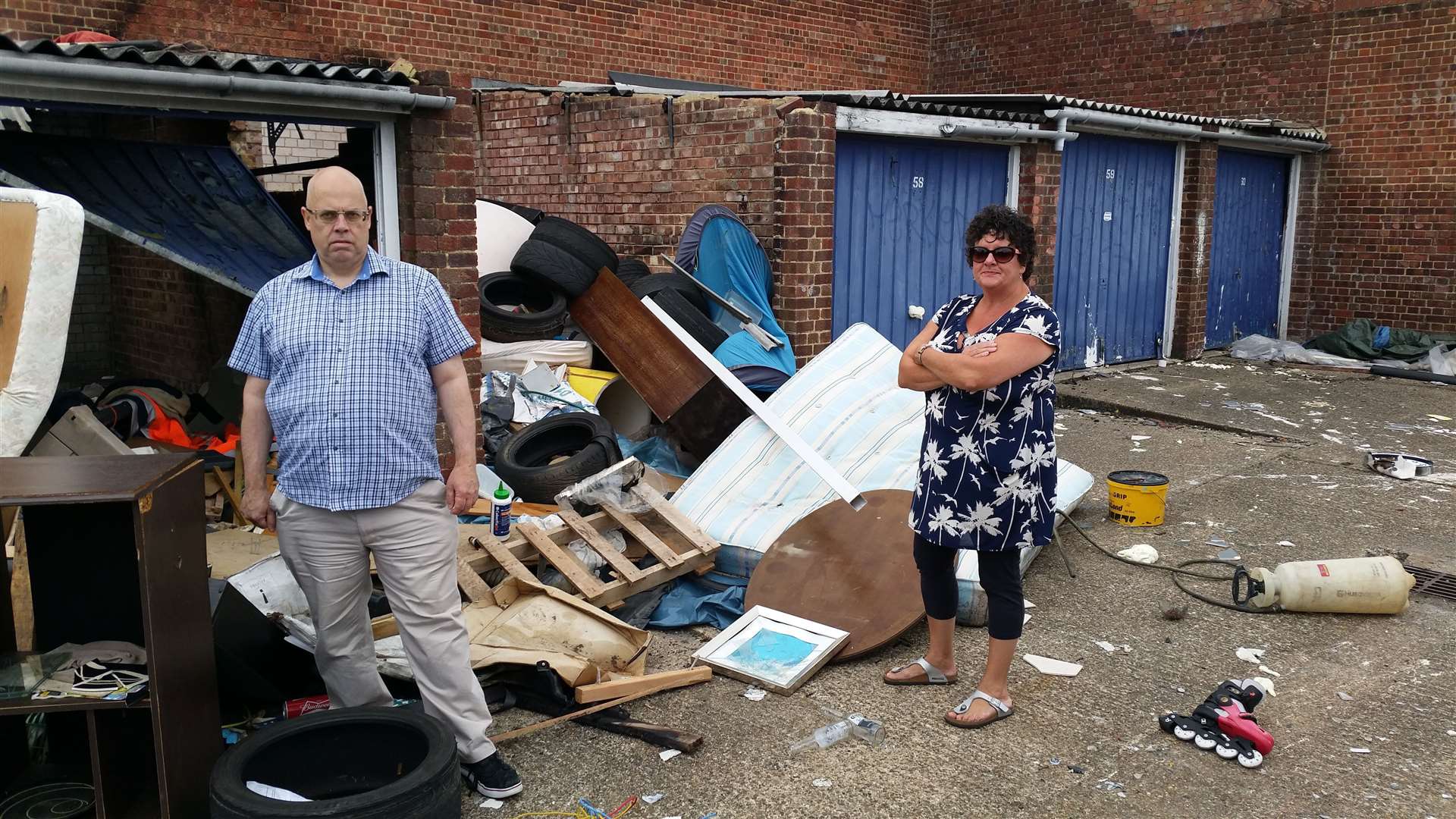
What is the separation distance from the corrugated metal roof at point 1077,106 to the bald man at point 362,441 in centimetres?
667

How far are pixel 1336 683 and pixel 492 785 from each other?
3248 millimetres

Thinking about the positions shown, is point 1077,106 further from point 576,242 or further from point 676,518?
point 676,518

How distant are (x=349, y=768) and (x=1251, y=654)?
357 cm

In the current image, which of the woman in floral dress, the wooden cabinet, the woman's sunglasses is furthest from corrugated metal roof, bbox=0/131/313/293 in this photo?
the woman's sunglasses

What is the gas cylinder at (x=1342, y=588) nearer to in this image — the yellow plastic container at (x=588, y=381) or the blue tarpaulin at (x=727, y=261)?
the blue tarpaulin at (x=727, y=261)

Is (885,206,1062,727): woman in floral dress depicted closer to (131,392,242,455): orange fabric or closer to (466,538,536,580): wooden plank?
(466,538,536,580): wooden plank

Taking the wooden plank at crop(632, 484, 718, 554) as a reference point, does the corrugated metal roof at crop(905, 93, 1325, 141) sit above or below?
above

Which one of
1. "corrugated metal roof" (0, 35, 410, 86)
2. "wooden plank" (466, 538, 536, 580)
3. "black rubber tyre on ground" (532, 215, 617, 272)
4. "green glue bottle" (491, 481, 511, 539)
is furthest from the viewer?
"black rubber tyre on ground" (532, 215, 617, 272)

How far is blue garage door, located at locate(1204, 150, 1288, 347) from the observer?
42.9 feet

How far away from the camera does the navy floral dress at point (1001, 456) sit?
362 centimetres

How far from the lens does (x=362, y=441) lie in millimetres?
3131

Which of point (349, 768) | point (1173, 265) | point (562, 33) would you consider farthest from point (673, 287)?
point (1173, 265)

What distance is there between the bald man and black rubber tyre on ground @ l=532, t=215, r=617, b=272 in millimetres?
4565

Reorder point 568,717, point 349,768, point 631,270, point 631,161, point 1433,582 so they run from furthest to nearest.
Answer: point 631,161, point 631,270, point 1433,582, point 568,717, point 349,768
